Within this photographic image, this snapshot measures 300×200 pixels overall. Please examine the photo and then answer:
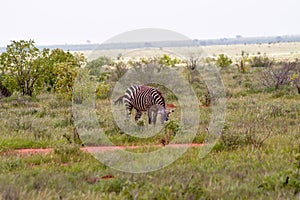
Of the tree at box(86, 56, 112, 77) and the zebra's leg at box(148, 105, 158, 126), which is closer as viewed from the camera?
the zebra's leg at box(148, 105, 158, 126)

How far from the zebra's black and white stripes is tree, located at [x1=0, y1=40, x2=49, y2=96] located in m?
7.17

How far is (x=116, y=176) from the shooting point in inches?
261

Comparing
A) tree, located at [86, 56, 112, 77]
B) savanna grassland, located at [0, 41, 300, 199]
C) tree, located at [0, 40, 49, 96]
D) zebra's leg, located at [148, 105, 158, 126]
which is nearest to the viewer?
savanna grassland, located at [0, 41, 300, 199]

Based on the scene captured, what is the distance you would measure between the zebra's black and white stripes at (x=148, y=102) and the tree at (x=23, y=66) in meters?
7.17

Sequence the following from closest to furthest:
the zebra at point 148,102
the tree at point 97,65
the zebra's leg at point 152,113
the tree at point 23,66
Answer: the zebra at point 148,102 → the zebra's leg at point 152,113 → the tree at point 23,66 → the tree at point 97,65

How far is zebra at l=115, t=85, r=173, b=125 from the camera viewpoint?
459 inches

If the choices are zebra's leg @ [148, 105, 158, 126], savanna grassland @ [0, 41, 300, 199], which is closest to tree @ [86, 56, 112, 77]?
savanna grassland @ [0, 41, 300, 199]

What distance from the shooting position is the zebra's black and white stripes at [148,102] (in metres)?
11.7

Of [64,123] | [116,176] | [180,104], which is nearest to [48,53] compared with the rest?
[180,104]

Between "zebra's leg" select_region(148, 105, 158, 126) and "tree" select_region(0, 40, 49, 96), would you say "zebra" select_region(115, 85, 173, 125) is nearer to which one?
"zebra's leg" select_region(148, 105, 158, 126)

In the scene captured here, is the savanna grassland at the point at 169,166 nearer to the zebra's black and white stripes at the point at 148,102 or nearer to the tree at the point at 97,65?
the zebra's black and white stripes at the point at 148,102

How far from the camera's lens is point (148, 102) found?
12.2 m

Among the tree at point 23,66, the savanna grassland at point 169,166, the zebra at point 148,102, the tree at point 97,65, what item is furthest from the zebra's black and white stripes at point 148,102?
the tree at point 97,65

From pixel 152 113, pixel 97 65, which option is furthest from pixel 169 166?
pixel 97 65
